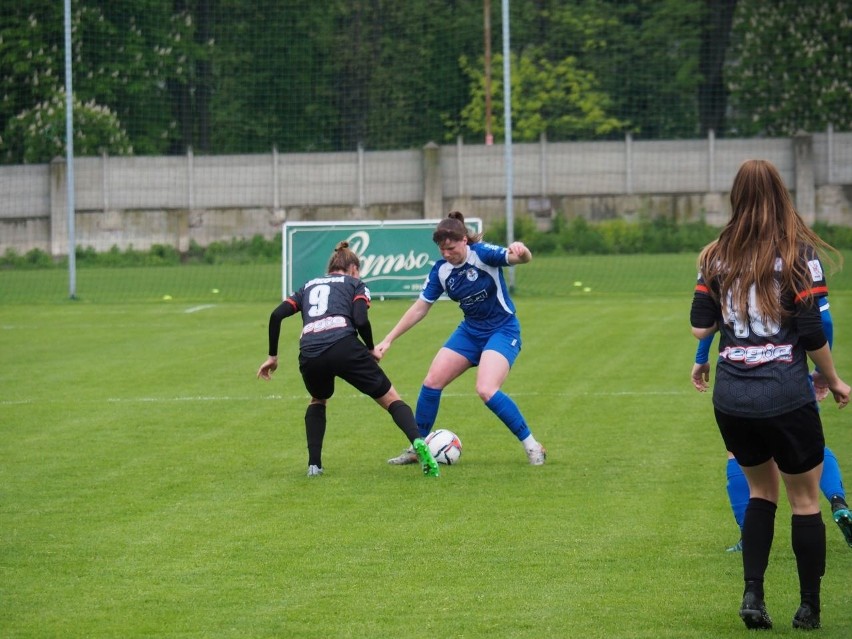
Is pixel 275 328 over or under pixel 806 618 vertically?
over

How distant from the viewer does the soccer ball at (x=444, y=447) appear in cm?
1007

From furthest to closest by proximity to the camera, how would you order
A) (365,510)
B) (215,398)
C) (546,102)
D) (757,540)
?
(546,102)
(215,398)
(365,510)
(757,540)

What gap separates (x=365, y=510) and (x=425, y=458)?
1164mm

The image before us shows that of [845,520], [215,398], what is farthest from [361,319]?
[215,398]

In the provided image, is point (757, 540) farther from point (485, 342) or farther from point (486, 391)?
point (485, 342)

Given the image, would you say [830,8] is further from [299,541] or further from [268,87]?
[299,541]

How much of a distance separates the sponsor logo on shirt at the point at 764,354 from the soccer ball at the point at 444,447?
4.68 metres

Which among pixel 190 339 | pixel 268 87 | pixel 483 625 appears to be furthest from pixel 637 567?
pixel 268 87

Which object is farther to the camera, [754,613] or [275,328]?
[275,328]

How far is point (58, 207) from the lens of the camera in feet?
116

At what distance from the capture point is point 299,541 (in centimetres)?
750

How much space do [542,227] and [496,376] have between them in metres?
28.2

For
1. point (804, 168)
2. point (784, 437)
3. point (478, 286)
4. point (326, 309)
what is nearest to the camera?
point (784, 437)

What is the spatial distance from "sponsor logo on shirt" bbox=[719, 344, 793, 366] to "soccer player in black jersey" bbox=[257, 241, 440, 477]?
412cm
